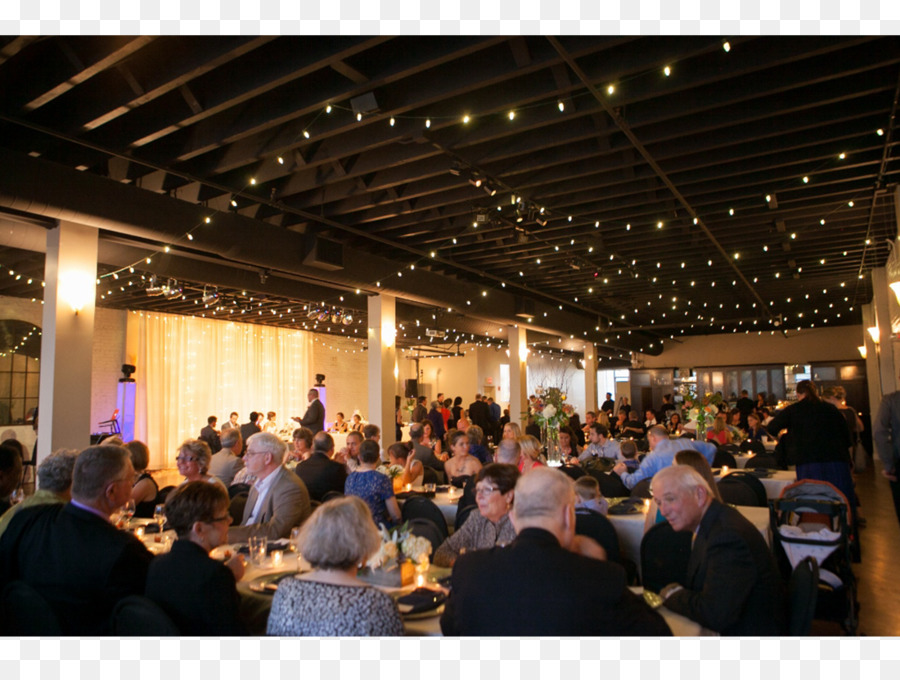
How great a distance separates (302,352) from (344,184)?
1356 cm

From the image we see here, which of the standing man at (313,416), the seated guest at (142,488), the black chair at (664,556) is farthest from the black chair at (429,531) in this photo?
the standing man at (313,416)

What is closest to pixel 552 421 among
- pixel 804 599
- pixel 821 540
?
pixel 821 540

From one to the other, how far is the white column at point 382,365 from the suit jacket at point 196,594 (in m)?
8.80

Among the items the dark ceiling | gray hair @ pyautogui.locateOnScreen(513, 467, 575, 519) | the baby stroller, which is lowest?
the baby stroller

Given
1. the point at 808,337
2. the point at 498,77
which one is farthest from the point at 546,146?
the point at 808,337

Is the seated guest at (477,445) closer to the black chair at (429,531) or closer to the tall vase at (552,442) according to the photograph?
the tall vase at (552,442)

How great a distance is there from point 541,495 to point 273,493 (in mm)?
2737

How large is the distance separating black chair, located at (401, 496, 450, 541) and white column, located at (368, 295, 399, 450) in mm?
6620

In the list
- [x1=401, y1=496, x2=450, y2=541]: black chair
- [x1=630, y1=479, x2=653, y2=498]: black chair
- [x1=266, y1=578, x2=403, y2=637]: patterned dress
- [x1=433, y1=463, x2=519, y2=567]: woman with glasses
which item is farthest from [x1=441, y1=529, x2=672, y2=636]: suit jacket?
[x1=630, y1=479, x2=653, y2=498]: black chair

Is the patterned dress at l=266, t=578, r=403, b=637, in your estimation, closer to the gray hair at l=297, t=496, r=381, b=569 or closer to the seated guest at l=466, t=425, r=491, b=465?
the gray hair at l=297, t=496, r=381, b=569

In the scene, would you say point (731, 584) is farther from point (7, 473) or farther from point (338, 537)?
point (7, 473)

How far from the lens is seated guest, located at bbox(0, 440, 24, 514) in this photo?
12.0ft

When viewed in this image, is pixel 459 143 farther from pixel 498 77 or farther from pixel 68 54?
pixel 68 54

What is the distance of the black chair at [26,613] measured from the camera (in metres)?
2.45
